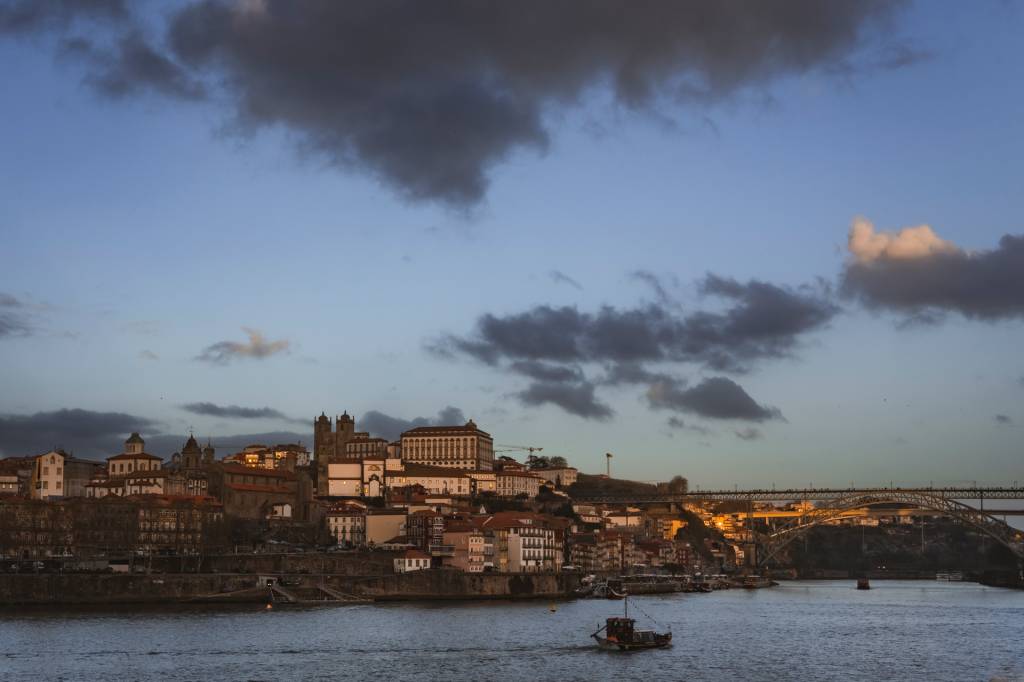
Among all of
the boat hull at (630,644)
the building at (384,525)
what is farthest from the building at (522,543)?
the boat hull at (630,644)

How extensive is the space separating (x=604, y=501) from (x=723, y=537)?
19090 mm

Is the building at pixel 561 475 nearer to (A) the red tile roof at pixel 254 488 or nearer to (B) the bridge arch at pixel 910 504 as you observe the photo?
(B) the bridge arch at pixel 910 504

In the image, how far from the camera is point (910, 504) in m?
127

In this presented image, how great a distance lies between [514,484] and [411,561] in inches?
1792

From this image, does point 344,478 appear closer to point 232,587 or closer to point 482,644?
point 232,587

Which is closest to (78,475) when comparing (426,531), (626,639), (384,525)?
(384,525)

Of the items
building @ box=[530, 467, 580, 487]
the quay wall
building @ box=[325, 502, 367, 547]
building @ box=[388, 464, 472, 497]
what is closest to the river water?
the quay wall

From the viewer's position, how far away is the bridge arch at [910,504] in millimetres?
115188

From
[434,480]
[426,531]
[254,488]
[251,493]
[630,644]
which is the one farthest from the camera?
[434,480]

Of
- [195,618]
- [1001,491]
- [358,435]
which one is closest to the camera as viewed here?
[195,618]

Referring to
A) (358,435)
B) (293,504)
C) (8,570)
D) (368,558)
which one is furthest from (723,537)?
(8,570)

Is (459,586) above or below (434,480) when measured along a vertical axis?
below

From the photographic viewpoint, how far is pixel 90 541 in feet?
273

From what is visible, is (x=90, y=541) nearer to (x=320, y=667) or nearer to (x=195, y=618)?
(x=195, y=618)
